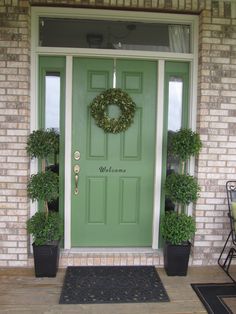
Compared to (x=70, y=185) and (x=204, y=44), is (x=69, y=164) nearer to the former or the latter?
(x=70, y=185)

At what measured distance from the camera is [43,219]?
303 cm

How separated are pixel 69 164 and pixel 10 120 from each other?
70 cm

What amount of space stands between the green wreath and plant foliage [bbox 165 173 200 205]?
2.40ft

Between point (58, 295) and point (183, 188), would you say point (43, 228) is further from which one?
point (183, 188)

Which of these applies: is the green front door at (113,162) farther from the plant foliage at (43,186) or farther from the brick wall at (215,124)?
the brick wall at (215,124)

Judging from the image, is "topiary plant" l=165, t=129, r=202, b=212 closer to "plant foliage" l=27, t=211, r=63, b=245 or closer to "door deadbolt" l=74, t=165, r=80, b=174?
"door deadbolt" l=74, t=165, r=80, b=174

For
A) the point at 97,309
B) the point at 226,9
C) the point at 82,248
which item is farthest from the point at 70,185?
the point at 226,9

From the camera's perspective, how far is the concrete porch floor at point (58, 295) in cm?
252

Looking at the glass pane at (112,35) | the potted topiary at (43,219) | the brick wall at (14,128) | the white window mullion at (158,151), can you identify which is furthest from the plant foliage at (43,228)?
the glass pane at (112,35)

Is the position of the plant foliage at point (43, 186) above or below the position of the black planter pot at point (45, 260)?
above

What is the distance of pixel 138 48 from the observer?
330cm

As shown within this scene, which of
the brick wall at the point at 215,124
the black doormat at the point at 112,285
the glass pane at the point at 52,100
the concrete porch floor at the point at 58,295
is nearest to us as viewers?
the concrete porch floor at the point at 58,295

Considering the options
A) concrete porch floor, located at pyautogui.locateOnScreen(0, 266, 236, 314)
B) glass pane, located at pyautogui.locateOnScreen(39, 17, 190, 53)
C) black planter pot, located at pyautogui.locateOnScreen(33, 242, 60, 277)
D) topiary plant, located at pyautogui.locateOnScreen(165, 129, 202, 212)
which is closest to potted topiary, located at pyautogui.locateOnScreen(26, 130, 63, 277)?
black planter pot, located at pyautogui.locateOnScreen(33, 242, 60, 277)

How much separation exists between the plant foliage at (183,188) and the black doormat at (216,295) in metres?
0.76
